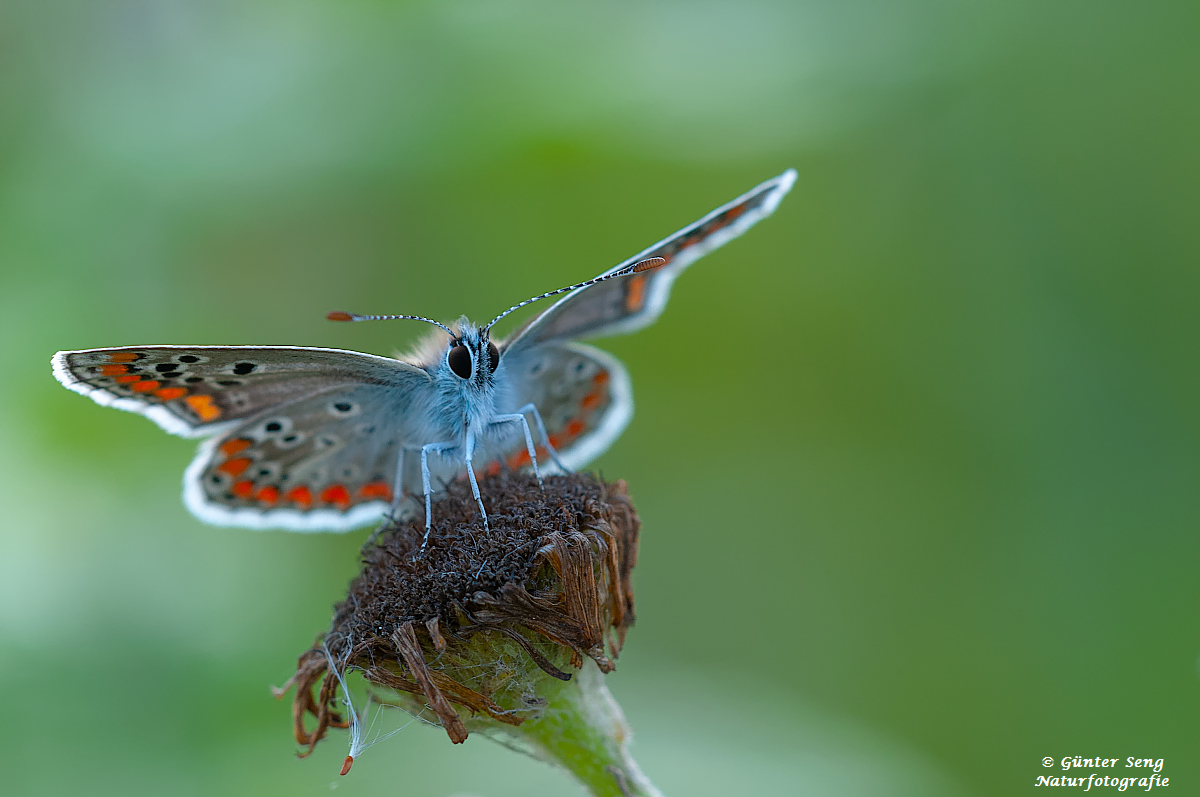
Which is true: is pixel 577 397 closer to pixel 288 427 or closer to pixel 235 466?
pixel 288 427

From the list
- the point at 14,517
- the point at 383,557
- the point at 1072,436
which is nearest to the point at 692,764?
the point at 383,557

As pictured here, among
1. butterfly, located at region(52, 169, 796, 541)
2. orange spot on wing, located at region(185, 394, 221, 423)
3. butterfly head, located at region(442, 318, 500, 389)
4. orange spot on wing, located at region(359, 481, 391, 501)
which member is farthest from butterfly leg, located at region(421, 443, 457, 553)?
orange spot on wing, located at region(185, 394, 221, 423)

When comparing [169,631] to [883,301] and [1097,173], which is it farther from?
[1097,173]

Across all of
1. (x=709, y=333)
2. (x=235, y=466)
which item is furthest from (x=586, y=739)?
(x=709, y=333)

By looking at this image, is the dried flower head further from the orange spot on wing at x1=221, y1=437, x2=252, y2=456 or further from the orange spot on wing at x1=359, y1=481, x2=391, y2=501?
the orange spot on wing at x1=221, y1=437, x2=252, y2=456

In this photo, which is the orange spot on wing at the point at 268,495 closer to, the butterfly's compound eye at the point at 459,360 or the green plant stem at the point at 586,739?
the butterfly's compound eye at the point at 459,360

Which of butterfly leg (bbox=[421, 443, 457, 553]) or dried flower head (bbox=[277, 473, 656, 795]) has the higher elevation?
butterfly leg (bbox=[421, 443, 457, 553])
